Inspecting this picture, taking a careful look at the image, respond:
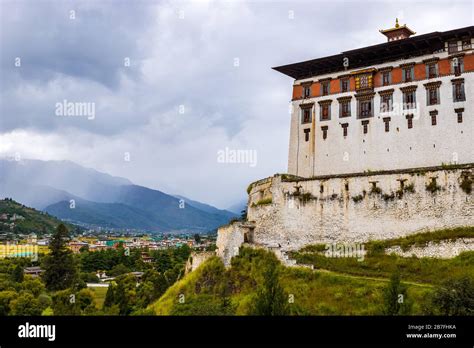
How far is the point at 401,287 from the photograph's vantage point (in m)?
30.0

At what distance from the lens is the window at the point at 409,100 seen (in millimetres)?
47281

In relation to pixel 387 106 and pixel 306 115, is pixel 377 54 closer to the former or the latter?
pixel 387 106

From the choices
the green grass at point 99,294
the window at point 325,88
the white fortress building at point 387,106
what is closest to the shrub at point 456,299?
the white fortress building at point 387,106

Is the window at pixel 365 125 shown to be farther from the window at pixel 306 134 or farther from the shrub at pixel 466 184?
the shrub at pixel 466 184

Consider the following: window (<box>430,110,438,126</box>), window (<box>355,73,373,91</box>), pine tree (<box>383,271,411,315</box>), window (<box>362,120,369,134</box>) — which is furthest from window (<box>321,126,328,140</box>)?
pine tree (<box>383,271,411,315</box>)

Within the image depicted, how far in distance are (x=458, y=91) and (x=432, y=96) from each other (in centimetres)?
202

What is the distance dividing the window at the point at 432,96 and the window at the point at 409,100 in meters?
1.16

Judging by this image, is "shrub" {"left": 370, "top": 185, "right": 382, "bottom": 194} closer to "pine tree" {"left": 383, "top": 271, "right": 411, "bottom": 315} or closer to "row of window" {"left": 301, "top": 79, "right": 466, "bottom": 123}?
"row of window" {"left": 301, "top": 79, "right": 466, "bottom": 123}

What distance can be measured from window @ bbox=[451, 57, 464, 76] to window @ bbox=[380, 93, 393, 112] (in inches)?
214

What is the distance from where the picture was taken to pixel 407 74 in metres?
47.9

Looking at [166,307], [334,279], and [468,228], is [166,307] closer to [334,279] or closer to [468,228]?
[334,279]

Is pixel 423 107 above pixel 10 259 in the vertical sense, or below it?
above
